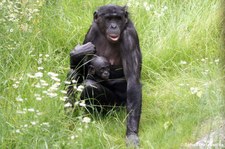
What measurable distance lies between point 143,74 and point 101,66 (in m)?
0.86

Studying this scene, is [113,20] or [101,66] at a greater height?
[113,20]

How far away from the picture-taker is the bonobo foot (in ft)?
14.3

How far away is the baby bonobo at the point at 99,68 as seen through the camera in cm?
477

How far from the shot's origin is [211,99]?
4.55 metres

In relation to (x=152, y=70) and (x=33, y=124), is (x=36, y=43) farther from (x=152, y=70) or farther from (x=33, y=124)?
(x=33, y=124)

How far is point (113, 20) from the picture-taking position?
15.7 ft

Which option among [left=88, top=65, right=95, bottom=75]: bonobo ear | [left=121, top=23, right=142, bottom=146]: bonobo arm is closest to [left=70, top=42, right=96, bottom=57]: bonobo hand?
[left=88, top=65, right=95, bottom=75]: bonobo ear

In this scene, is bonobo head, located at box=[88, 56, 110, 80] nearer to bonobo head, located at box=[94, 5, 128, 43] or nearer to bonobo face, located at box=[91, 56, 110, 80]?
bonobo face, located at box=[91, 56, 110, 80]

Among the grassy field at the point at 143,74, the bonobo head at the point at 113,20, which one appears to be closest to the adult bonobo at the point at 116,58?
the bonobo head at the point at 113,20

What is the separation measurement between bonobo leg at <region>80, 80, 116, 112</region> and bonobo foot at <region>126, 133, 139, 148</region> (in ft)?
1.23

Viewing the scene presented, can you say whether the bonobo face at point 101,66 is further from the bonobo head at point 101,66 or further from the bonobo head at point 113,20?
the bonobo head at point 113,20

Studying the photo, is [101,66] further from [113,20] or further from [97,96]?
Answer: [113,20]

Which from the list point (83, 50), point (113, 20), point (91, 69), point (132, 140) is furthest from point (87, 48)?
point (132, 140)

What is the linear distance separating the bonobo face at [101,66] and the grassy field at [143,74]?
0.30 metres
